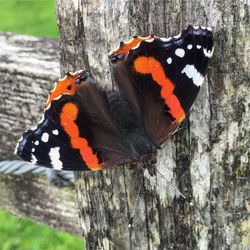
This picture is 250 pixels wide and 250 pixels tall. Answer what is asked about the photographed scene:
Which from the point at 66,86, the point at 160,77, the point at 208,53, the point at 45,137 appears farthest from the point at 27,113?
the point at 208,53

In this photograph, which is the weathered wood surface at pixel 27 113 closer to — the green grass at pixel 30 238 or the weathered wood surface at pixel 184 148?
the weathered wood surface at pixel 184 148

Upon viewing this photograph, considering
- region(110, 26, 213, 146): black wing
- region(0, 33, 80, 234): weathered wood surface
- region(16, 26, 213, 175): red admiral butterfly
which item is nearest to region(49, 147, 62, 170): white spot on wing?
region(16, 26, 213, 175): red admiral butterfly

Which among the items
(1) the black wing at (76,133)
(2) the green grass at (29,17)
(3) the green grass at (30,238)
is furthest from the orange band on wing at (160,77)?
(2) the green grass at (29,17)

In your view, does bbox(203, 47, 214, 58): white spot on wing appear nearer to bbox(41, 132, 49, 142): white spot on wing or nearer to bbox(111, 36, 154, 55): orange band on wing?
bbox(111, 36, 154, 55): orange band on wing

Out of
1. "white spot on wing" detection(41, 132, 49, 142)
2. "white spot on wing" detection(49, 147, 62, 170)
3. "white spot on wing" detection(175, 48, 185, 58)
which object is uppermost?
"white spot on wing" detection(175, 48, 185, 58)

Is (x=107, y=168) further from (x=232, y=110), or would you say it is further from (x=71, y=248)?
(x=71, y=248)

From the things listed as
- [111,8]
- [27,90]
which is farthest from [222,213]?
[27,90]
